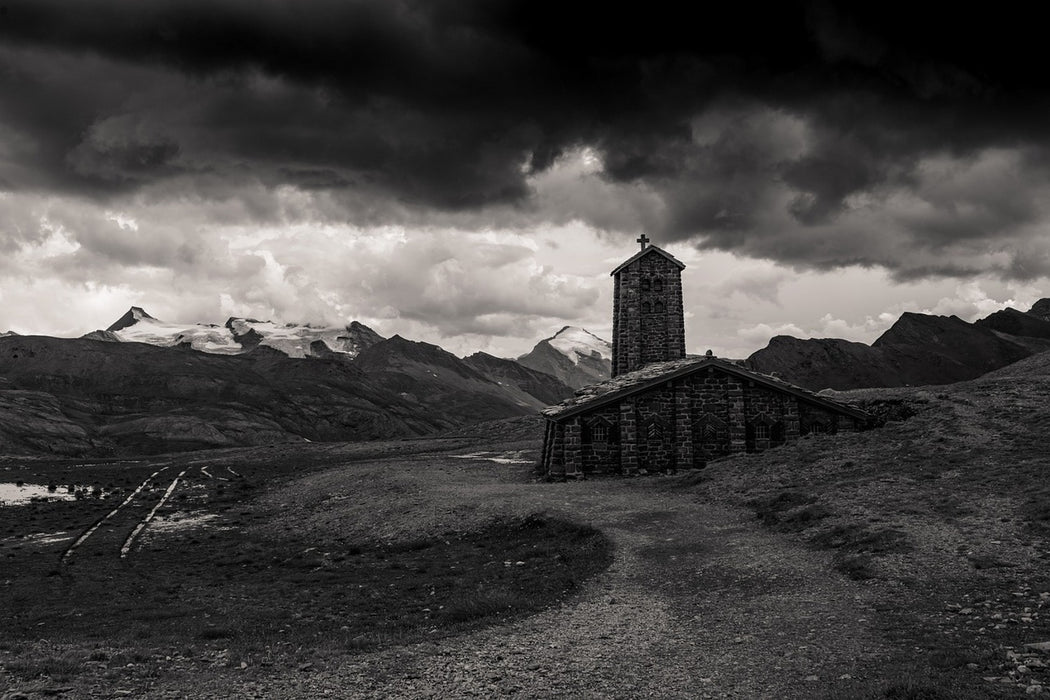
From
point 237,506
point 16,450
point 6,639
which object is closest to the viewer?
point 6,639

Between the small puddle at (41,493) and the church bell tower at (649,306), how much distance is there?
39.8m

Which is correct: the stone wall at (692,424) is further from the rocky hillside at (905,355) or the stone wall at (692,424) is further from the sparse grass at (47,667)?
the rocky hillside at (905,355)

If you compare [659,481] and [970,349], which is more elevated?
[970,349]

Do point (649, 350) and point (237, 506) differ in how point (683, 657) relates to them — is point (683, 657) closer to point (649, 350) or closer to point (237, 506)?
point (237, 506)

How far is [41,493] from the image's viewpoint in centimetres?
4922

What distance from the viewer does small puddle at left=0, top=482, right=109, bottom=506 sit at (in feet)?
148

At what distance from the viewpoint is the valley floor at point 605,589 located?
11.6 metres

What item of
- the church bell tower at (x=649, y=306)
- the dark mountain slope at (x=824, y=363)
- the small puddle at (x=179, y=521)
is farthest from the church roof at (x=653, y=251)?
the dark mountain slope at (x=824, y=363)

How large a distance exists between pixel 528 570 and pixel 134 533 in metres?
23.2

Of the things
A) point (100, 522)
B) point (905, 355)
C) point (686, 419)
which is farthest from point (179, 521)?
point (905, 355)

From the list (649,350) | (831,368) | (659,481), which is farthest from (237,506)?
(831,368)

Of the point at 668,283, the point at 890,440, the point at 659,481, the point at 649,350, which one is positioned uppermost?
the point at 668,283

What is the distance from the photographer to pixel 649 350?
175 ft

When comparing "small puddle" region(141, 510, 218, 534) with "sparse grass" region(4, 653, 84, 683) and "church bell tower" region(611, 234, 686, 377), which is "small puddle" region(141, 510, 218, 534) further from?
"church bell tower" region(611, 234, 686, 377)
